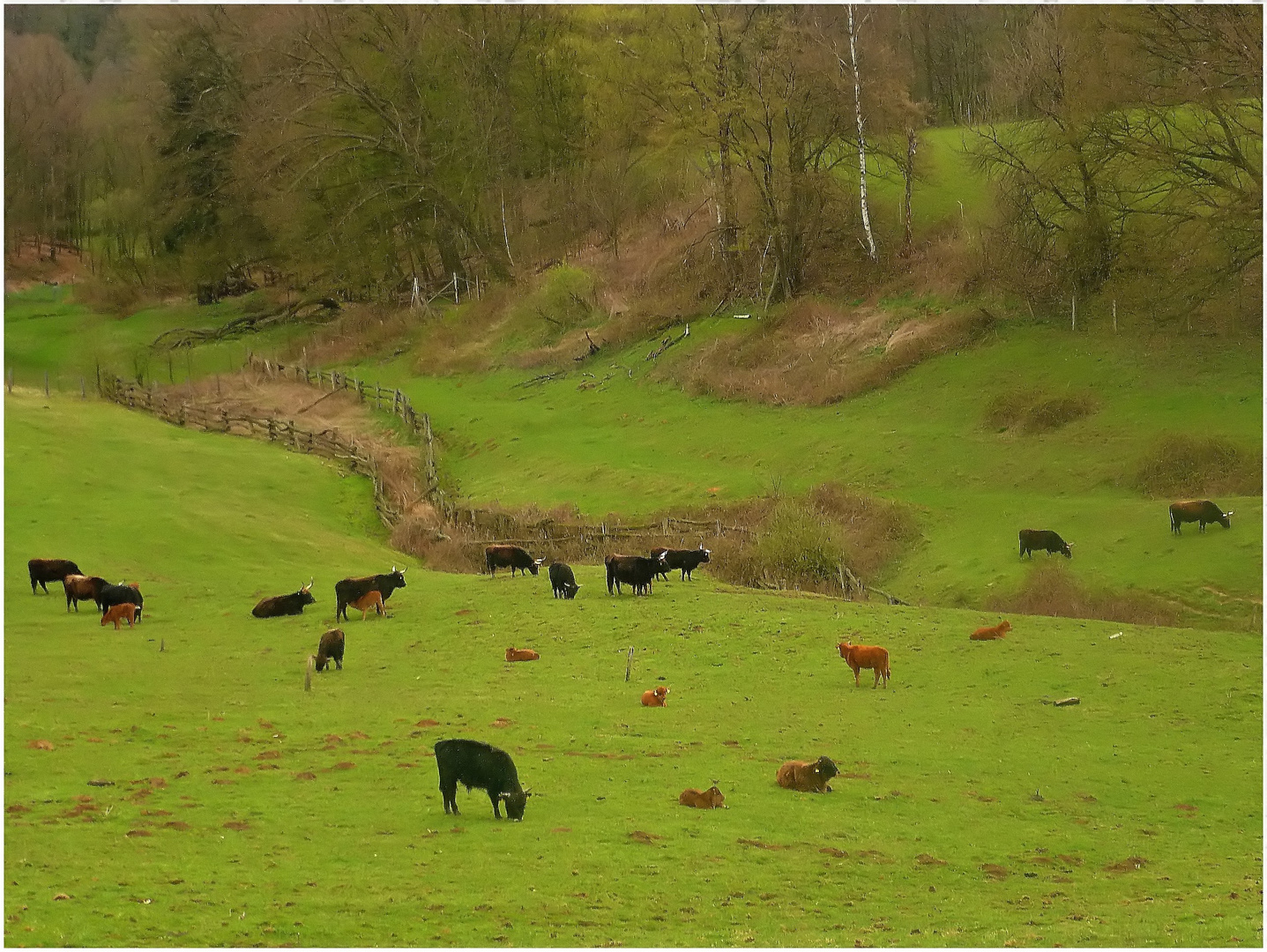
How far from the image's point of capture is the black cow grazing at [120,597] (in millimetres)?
31078

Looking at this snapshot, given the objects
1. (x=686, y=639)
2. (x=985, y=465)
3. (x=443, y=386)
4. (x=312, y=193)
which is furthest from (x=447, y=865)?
(x=312, y=193)

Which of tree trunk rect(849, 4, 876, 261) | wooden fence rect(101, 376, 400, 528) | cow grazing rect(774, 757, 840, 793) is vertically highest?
tree trunk rect(849, 4, 876, 261)

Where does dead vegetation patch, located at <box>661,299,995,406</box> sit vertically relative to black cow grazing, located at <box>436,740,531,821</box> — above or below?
above

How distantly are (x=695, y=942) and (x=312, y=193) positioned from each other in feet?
249

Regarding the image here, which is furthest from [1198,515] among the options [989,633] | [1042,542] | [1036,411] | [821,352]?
[821,352]

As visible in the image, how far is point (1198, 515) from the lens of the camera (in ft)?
118

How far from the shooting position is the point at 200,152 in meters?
88.2

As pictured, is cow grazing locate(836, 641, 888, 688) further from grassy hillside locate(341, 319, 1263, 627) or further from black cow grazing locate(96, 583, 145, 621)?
black cow grazing locate(96, 583, 145, 621)

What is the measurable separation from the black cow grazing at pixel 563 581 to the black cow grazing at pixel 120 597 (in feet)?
30.1

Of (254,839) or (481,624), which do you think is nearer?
(254,839)

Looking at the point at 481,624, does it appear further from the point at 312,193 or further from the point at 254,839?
the point at 312,193

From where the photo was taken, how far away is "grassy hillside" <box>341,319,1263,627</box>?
119 ft

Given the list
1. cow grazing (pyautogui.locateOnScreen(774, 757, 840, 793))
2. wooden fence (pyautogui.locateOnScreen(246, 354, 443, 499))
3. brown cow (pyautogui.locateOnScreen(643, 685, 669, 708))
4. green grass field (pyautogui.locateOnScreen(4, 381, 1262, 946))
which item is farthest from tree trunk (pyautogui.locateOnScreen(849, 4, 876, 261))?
cow grazing (pyautogui.locateOnScreen(774, 757, 840, 793))

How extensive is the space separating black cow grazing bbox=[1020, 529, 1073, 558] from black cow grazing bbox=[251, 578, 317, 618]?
1842 cm
